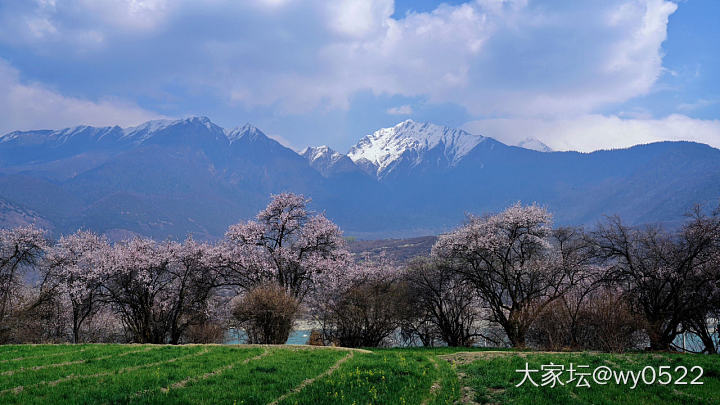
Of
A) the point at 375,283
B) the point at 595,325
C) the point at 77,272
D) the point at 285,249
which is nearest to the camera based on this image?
the point at 595,325

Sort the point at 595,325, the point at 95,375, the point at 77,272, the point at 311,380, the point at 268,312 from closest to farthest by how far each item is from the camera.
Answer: the point at 311,380 < the point at 95,375 < the point at 595,325 < the point at 268,312 < the point at 77,272

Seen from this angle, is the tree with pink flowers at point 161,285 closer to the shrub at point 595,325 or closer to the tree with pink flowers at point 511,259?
the tree with pink flowers at point 511,259

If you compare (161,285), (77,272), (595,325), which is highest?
(77,272)

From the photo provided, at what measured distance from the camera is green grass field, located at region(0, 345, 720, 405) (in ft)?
33.7

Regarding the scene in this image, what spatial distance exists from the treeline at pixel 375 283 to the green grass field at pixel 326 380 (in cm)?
1024

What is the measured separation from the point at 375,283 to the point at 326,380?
23154 millimetres

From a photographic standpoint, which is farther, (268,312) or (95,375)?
(268,312)

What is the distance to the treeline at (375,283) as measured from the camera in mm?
25766

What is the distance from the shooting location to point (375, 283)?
1364 inches

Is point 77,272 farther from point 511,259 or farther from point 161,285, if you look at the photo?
point 511,259

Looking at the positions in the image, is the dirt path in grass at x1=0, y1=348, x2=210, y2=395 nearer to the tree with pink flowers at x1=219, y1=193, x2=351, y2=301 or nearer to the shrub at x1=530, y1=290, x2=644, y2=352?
the tree with pink flowers at x1=219, y1=193, x2=351, y2=301

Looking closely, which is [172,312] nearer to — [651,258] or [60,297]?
[60,297]

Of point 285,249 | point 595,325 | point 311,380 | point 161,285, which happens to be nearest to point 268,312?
point 285,249

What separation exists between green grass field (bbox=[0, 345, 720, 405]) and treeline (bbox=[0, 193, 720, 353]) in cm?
1024
